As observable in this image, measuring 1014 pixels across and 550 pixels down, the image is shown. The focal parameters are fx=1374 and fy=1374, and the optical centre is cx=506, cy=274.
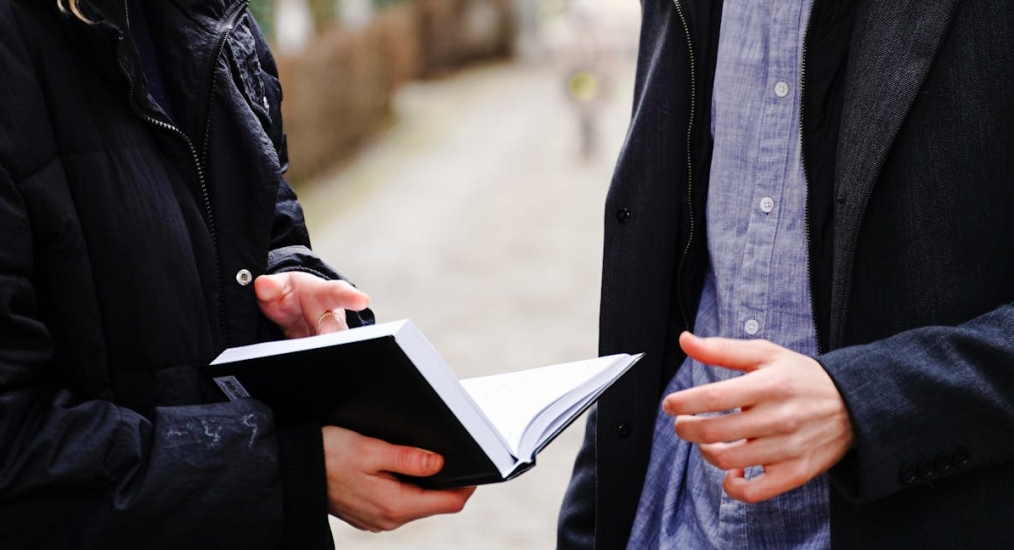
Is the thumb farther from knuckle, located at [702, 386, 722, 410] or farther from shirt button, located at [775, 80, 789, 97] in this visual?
shirt button, located at [775, 80, 789, 97]

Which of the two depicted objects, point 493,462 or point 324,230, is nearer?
point 493,462

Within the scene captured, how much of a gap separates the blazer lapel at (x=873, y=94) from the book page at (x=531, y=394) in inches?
12.5

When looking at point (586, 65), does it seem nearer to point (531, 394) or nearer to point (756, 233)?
point (756, 233)

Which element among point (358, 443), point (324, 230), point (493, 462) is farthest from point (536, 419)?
point (324, 230)

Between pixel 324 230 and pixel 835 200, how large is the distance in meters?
7.96

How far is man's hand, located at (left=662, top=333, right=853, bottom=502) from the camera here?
1.53 meters

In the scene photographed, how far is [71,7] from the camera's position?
157 cm

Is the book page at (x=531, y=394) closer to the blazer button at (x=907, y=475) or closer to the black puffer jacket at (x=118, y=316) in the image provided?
the black puffer jacket at (x=118, y=316)

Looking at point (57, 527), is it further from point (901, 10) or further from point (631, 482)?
point (901, 10)

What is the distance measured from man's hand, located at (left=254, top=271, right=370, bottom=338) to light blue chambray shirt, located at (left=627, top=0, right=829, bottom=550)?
20.4 inches

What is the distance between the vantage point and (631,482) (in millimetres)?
2064

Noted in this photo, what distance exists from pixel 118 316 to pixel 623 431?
2.61 ft

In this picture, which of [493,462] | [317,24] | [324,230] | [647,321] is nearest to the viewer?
[493,462]

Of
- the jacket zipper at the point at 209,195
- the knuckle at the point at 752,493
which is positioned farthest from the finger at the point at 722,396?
the jacket zipper at the point at 209,195
